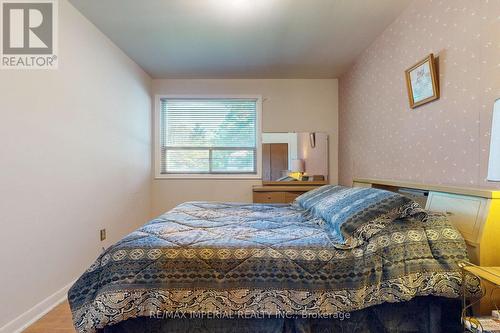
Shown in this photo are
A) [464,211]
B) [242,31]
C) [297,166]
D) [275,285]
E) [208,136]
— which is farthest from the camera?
[208,136]

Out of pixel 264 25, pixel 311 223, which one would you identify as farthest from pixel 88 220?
pixel 264 25

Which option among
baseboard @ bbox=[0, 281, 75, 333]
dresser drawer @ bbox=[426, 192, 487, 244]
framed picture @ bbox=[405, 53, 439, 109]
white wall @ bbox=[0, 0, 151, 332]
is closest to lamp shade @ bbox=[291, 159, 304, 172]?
framed picture @ bbox=[405, 53, 439, 109]

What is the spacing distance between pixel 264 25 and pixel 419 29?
1.29m

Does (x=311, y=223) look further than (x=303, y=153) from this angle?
No

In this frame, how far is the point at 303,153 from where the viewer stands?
423cm

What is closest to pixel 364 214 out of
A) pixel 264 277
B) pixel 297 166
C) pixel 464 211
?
pixel 464 211

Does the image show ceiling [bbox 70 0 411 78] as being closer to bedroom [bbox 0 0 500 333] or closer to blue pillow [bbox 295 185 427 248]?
bedroom [bbox 0 0 500 333]

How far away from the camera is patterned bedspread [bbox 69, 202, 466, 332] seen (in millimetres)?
1283

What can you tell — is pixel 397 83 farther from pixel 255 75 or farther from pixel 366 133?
pixel 255 75

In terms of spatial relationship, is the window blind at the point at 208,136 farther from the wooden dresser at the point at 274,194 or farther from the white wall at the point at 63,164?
the white wall at the point at 63,164

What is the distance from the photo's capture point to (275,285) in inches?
51.5

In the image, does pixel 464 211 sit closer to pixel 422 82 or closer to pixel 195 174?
pixel 422 82

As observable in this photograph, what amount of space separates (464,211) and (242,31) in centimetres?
234

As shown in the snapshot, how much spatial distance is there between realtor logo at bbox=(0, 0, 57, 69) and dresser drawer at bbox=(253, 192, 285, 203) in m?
2.59
